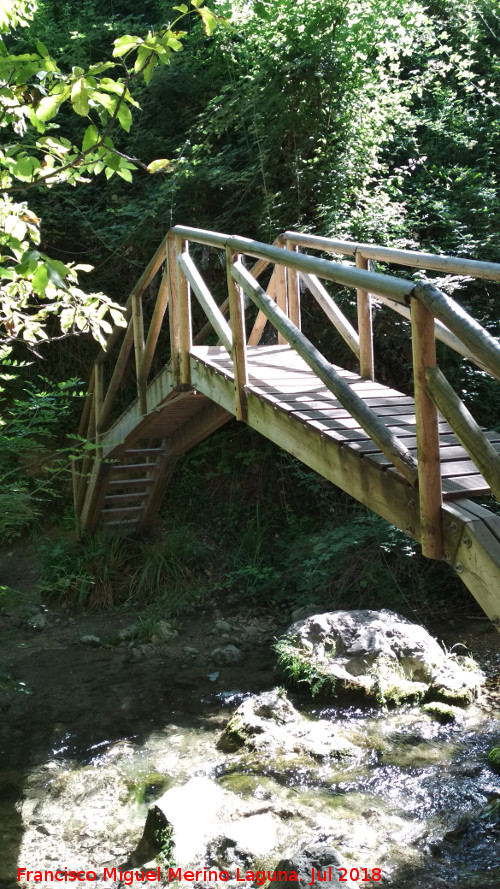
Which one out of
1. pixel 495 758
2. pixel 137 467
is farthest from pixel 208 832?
pixel 137 467

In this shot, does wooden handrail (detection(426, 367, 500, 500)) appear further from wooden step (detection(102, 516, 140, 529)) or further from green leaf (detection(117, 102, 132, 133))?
wooden step (detection(102, 516, 140, 529))

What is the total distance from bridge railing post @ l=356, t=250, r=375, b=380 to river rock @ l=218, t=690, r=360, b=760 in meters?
2.28

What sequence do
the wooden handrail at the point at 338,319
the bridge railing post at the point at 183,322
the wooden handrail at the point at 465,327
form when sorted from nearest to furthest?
1. the wooden handrail at the point at 465,327
2. the wooden handrail at the point at 338,319
3. the bridge railing post at the point at 183,322

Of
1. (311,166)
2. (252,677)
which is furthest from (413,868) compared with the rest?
(311,166)

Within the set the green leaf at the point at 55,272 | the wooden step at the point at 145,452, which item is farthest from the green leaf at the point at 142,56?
the wooden step at the point at 145,452

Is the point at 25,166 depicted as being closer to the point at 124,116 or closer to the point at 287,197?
the point at 124,116

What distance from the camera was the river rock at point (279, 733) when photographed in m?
4.45

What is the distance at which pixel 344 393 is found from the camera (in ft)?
9.77

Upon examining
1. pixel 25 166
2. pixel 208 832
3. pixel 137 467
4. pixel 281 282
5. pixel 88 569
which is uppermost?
pixel 25 166

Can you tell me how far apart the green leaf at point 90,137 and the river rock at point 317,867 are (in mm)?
2931

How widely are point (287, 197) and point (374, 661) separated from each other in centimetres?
469

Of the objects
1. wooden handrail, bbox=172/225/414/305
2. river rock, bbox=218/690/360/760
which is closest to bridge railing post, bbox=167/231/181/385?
wooden handrail, bbox=172/225/414/305

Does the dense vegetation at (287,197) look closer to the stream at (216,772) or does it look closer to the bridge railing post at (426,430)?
the stream at (216,772)

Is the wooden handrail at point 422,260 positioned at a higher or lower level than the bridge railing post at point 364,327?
higher
